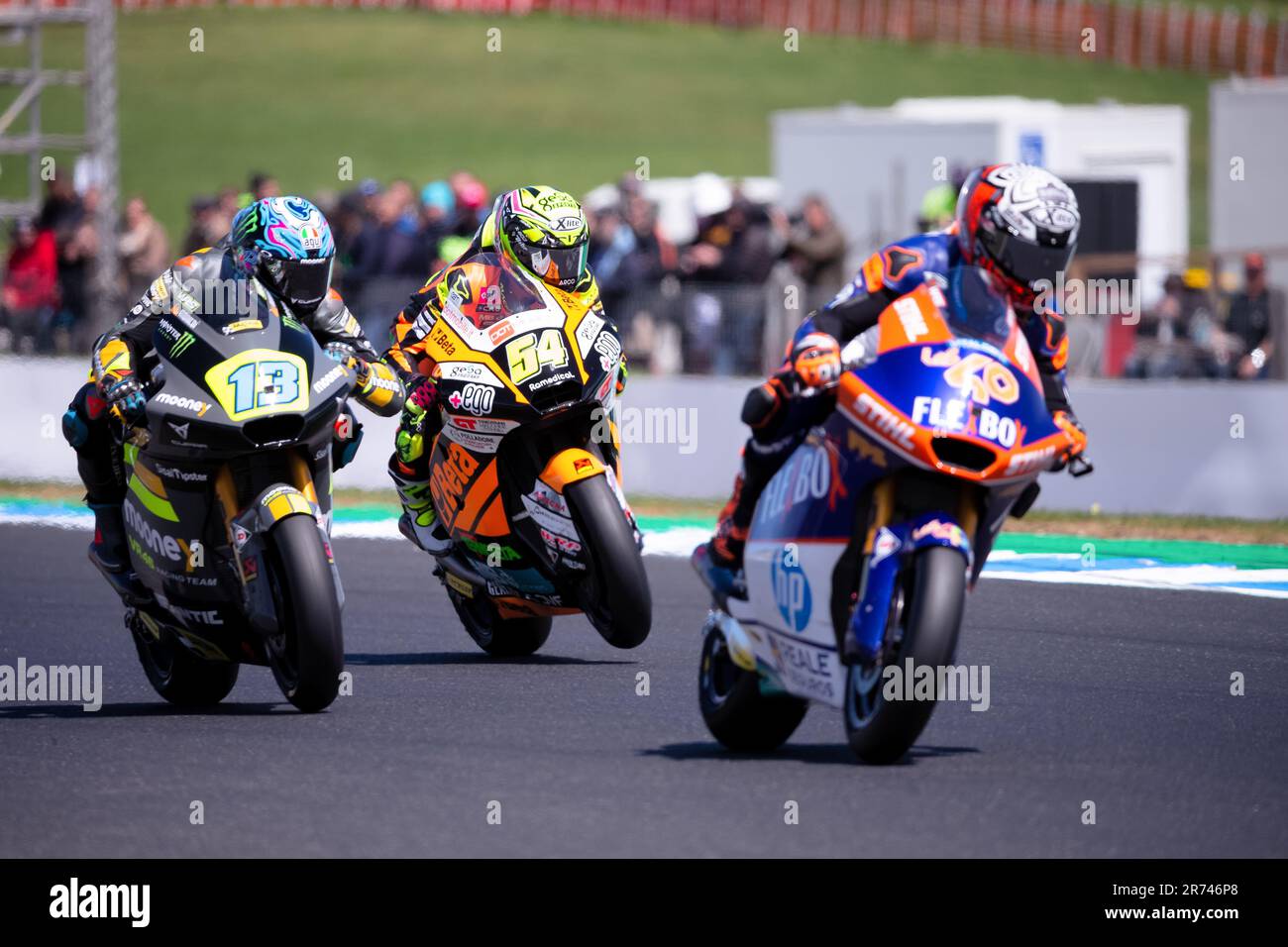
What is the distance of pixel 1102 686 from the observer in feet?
30.1

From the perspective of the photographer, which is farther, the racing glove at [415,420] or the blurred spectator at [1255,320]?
the blurred spectator at [1255,320]

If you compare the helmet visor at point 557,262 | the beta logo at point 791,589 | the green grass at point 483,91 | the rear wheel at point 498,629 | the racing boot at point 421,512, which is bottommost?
the rear wheel at point 498,629

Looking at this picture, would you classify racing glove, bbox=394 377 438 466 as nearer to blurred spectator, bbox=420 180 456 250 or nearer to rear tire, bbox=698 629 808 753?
rear tire, bbox=698 629 808 753

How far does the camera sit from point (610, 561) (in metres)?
9.55

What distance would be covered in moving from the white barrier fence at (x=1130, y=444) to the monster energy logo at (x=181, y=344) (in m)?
8.42

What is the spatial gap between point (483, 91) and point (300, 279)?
52.9 m

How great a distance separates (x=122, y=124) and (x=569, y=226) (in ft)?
156

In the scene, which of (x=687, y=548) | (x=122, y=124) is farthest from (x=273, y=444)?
(x=122, y=124)

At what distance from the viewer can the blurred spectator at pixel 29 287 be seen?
64.5 feet

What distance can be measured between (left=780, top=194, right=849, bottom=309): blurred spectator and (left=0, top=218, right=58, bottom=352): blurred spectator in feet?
19.9

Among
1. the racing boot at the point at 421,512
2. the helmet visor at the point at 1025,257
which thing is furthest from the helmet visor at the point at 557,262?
the helmet visor at the point at 1025,257

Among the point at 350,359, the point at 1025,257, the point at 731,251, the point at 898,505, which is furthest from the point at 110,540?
the point at 731,251

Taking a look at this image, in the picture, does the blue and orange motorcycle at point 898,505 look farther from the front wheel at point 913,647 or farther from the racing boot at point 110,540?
the racing boot at point 110,540
